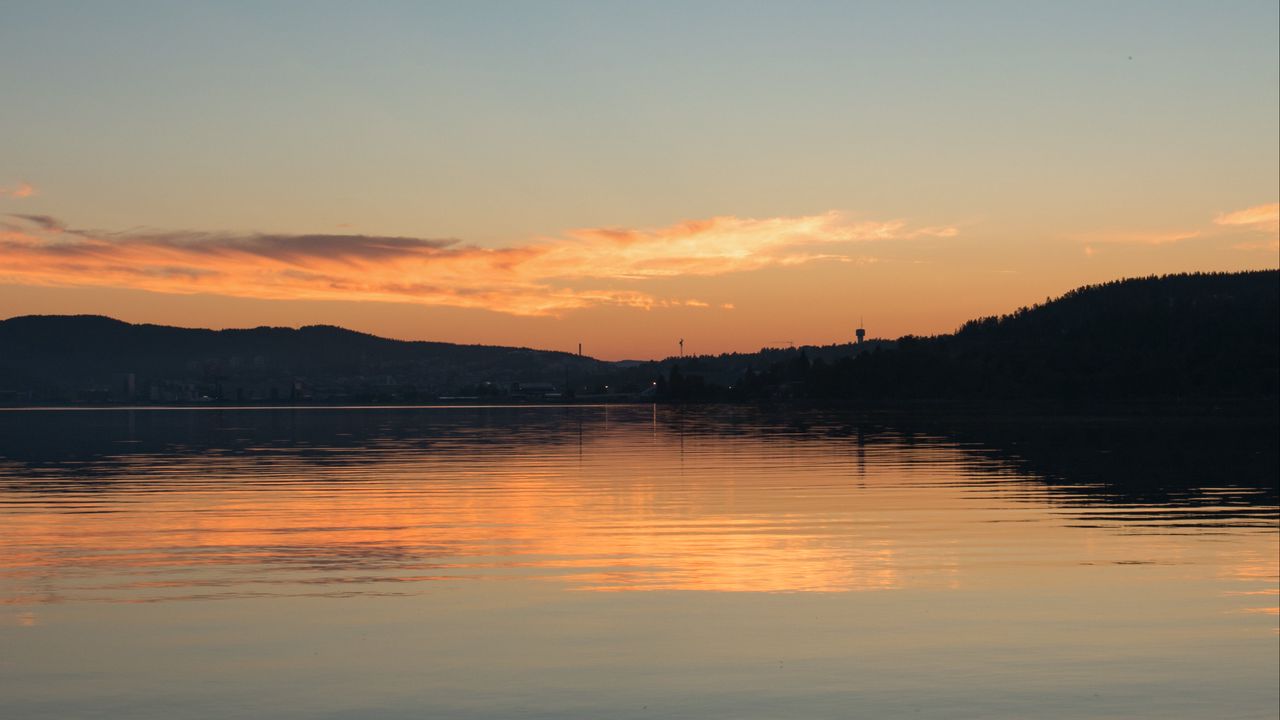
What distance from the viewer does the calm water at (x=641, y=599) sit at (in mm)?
16359

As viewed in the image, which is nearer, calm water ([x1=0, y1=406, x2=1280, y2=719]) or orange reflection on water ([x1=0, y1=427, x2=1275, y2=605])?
calm water ([x1=0, y1=406, x2=1280, y2=719])

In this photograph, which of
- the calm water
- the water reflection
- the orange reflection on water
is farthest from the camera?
the water reflection

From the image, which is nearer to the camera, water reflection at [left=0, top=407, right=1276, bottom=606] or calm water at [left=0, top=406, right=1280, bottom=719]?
calm water at [left=0, top=406, right=1280, bottom=719]

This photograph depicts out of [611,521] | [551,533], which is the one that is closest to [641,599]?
[551,533]

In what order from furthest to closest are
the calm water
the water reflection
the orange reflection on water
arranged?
the water reflection
the orange reflection on water
the calm water

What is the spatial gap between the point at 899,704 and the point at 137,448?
76.3m

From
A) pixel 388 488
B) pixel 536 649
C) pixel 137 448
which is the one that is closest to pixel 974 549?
pixel 536 649

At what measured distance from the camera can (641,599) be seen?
22.5 meters

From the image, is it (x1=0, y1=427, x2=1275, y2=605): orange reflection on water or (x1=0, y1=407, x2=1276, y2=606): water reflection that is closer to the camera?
(x1=0, y1=427, x2=1275, y2=605): orange reflection on water

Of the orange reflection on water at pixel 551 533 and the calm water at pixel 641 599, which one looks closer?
the calm water at pixel 641 599

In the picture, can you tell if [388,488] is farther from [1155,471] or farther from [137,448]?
[137,448]

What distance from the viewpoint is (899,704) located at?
1581 centimetres

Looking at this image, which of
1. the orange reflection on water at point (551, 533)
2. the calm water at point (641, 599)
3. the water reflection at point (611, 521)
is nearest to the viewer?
the calm water at point (641, 599)

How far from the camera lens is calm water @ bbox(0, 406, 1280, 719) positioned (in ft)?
53.7
